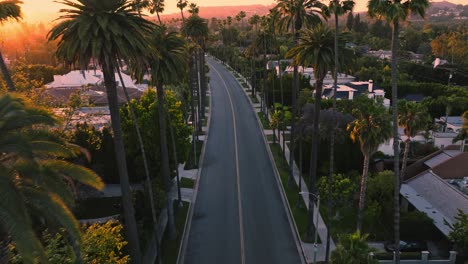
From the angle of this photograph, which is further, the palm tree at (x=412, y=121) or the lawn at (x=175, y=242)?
the palm tree at (x=412, y=121)

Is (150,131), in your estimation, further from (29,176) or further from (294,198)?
(29,176)

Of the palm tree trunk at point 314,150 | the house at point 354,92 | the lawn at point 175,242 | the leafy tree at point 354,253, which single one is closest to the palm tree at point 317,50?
the palm tree trunk at point 314,150

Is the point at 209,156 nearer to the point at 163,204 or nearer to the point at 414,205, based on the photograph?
the point at 163,204

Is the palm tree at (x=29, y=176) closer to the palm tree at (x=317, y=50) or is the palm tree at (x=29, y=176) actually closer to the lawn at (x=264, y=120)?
the palm tree at (x=317, y=50)

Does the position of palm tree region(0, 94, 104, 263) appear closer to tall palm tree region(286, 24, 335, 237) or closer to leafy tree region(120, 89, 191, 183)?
tall palm tree region(286, 24, 335, 237)

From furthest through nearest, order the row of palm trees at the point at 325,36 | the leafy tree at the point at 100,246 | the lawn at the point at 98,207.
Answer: the lawn at the point at 98,207 < the row of palm trees at the point at 325,36 < the leafy tree at the point at 100,246
